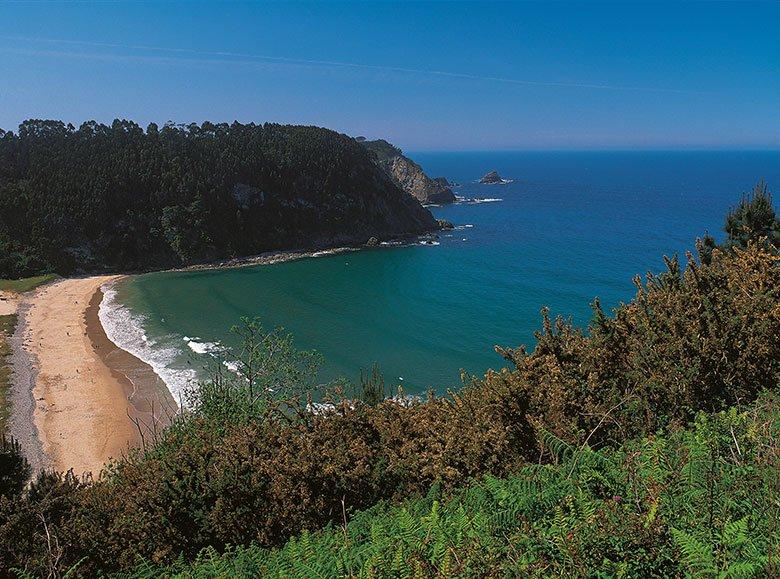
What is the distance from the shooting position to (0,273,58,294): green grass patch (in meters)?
61.3

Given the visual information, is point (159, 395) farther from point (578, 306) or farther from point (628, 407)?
point (578, 306)

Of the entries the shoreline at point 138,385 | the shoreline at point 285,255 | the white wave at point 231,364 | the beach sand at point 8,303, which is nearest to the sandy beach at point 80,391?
the shoreline at point 138,385

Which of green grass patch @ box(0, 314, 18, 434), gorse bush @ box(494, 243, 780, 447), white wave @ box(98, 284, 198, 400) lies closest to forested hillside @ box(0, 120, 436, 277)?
white wave @ box(98, 284, 198, 400)

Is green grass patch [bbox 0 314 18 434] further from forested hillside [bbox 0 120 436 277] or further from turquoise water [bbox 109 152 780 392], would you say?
forested hillside [bbox 0 120 436 277]

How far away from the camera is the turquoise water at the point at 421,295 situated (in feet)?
143

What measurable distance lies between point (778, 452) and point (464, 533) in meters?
3.68

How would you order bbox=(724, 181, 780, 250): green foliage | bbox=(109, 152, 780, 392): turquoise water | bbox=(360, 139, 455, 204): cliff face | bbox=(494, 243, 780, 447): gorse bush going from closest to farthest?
bbox=(494, 243, 780, 447): gorse bush < bbox=(724, 181, 780, 250): green foliage < bbox=(109, 152, 780, 392): turquoise water < bbox=(360, 139, 455, 204): cliff face

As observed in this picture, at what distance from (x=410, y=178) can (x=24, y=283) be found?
108 metres

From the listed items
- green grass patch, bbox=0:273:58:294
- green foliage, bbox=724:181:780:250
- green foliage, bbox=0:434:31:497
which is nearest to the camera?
green foliage, bbox=0:434:31:497

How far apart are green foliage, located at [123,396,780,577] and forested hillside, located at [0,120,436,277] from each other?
77077 mm

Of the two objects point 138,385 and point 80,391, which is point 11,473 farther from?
point 80,391

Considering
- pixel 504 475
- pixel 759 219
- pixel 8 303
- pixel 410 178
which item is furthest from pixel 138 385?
pixel 410 178

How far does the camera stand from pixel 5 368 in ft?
131

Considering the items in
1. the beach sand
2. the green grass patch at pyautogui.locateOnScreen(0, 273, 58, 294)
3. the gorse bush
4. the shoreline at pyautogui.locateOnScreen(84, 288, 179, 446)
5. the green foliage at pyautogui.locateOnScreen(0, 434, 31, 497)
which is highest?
the gorse bush
